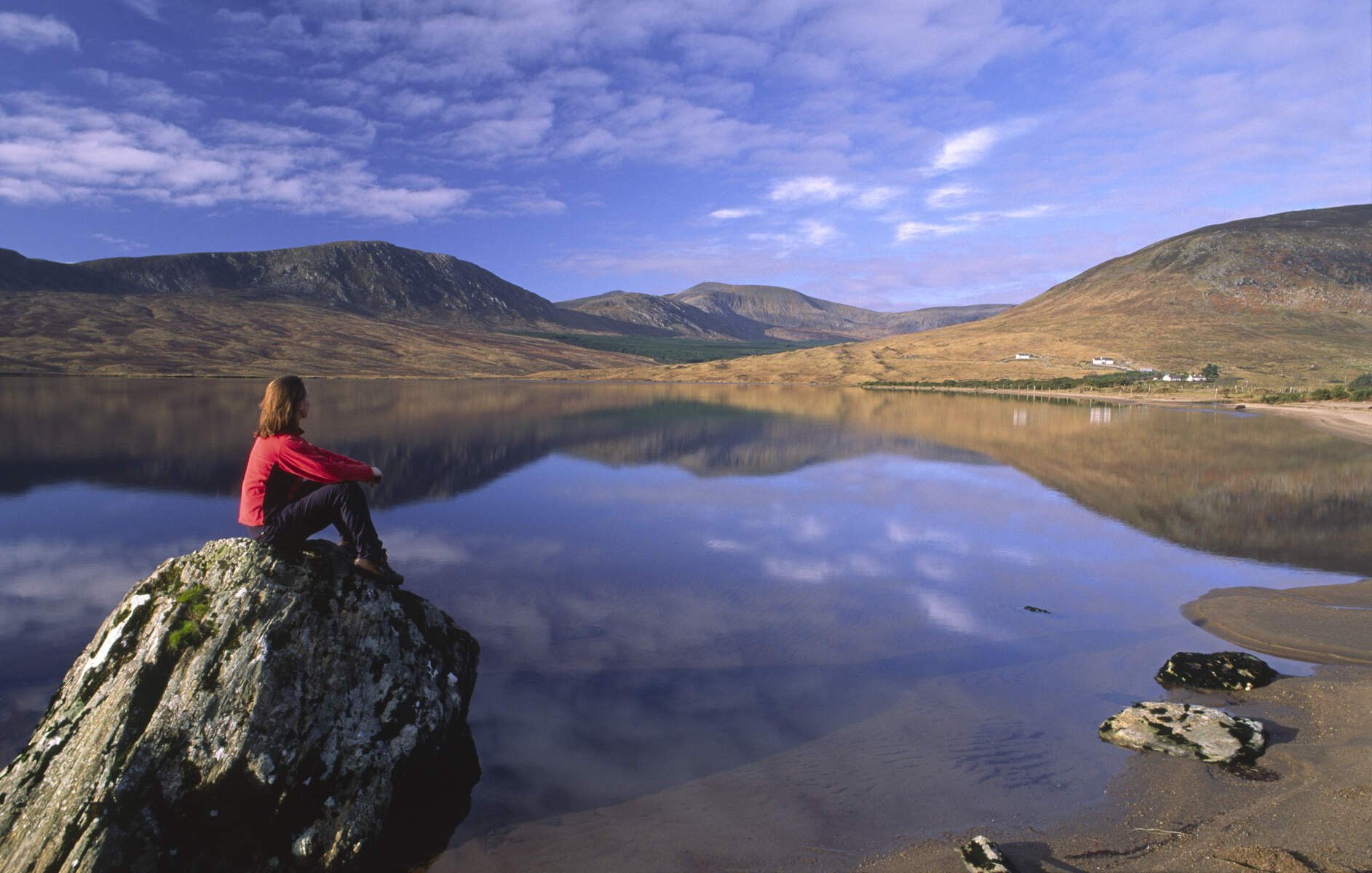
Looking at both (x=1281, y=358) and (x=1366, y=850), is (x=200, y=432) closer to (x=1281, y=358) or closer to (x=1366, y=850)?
(x=1366, y=850)

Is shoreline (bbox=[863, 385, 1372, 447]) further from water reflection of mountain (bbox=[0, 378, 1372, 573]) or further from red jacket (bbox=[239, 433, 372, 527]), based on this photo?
red jacket (bbox=[239, 433, 372, 527])

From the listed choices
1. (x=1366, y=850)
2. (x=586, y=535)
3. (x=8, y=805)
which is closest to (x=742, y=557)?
(x=586, y=535)

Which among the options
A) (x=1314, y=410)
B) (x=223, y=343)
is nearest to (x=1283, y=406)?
(x=1314, y=410)

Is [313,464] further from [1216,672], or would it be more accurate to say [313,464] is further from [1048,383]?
[1048,383]

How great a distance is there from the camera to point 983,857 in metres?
5.18

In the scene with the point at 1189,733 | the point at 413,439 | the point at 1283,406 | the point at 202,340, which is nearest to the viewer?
the point at 1189,733

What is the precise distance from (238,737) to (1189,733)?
868 centimetres

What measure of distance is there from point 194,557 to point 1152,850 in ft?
26.6

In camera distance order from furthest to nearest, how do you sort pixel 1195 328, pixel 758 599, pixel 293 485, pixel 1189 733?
pixel 1195 328
pixel 758 599
pixel 1189 733
pixel 293 485

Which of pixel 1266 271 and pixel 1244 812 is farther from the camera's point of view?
pixel 1266 271

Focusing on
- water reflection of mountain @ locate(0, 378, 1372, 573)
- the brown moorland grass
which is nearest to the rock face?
water reflection of mountain @ locate(0, 378, 1372, 573)

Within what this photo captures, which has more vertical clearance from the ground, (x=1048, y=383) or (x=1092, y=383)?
(x=1048, y=383)

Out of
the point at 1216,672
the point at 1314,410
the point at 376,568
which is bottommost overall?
the point at 1216,672

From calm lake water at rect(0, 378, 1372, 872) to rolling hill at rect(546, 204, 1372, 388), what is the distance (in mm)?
104199
